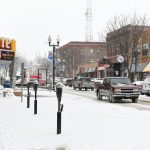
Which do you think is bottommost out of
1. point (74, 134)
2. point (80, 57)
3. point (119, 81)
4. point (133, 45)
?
point (74, 134)

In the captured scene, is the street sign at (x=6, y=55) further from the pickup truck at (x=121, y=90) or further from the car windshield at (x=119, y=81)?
the car windshield at (x=119, y=81)

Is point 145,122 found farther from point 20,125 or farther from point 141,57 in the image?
point 141,57

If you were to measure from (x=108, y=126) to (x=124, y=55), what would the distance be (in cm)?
4670

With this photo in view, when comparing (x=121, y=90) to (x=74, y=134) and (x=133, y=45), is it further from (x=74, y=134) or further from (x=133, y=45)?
(x=133, y=45)

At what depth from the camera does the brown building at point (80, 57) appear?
4052 inches

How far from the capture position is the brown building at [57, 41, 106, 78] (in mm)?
102912

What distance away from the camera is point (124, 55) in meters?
59.0

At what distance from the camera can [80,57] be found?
388ft

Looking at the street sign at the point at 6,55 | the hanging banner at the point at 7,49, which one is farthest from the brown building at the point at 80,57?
the street sign at the point at 6,55

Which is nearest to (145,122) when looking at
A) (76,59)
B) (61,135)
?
(61,135)

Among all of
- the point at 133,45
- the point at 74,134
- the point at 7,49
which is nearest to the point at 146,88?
the point at 7,49

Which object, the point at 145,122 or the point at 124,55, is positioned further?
the point at 124,55

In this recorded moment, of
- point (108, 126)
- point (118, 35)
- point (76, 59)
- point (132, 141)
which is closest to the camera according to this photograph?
point (132, 141)

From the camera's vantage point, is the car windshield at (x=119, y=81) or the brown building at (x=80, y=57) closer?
the car windshield at (x=119, y=81)
